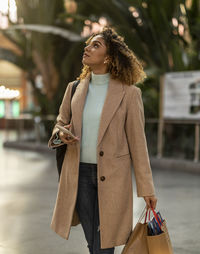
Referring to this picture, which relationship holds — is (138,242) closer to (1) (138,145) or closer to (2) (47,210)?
(1) (138,145)

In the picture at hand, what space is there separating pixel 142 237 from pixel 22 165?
7.01 metres

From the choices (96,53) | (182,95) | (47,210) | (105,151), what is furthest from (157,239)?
(182,95)

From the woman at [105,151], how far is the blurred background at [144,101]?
51 cm

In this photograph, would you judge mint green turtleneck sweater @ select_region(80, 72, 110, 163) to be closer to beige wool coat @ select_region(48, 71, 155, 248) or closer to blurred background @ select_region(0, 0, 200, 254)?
beige wool coat @ select_region(48, 71, 155, 248)

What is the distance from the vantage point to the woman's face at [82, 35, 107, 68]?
8.96 feet

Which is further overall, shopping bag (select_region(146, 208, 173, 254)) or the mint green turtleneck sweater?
the mint green turtleneck sweater

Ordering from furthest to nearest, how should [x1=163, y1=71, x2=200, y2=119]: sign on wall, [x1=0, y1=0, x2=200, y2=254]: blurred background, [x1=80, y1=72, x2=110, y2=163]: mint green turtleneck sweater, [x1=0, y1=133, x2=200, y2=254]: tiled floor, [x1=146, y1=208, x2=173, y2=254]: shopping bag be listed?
[x1=163, y1=71, x2=200, y2=119]: sign on wall → [x1=0, y1=0, x2=200, y2=254]: blurred background → [x1=0, y1=133, x2=200, y2=254]: tiled floor → [x1=80, y1=72, x2=110, y2=163]: mint green turtleneck sweater → [x1=146, y1=208, x2=173, y2=254]: shopping bag

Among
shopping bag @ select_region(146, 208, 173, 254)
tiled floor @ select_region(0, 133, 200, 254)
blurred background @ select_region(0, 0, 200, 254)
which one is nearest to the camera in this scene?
shopping bag @ select_region(146, 208, 173, 254)

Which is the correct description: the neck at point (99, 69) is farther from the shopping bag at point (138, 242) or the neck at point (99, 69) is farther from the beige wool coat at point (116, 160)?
the shopping bag at point (138, 242)

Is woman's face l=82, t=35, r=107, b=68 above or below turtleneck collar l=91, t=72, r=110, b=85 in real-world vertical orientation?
above

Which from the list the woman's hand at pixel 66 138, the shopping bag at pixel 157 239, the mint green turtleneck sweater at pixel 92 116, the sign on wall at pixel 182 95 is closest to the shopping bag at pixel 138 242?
the shopping bag at pixel 157 239

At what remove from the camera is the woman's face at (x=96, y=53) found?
8.96 ft

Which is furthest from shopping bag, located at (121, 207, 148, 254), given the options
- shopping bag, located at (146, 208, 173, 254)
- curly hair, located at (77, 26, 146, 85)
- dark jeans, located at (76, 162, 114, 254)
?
curly hair, located at (77, 26, 146, 85)

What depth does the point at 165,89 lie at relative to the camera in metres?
9.88
